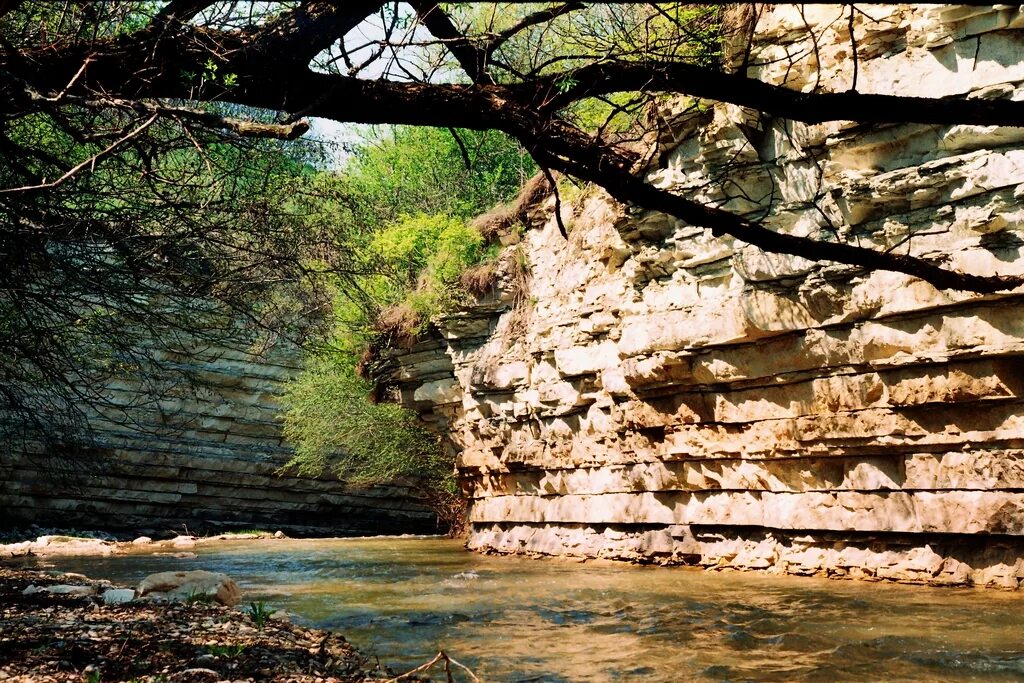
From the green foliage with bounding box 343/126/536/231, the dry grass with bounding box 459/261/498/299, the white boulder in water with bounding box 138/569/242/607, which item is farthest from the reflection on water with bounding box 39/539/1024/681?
the green foliage with bounding box 343/126/536/231

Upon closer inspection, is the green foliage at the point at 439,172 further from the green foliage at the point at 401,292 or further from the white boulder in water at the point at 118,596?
the white boulder in water at the point at 118,596

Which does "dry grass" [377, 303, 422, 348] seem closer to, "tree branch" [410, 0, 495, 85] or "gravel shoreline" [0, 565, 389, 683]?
"gravel shoreline" [0, 565, 389, 683]

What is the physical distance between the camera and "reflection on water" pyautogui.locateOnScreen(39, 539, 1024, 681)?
6457 millimetres

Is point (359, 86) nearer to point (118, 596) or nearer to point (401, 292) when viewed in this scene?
point (118, 596)

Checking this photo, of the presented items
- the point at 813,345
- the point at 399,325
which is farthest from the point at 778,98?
the point at 399,325

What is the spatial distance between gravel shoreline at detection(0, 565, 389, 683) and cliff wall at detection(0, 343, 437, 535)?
1709 centimetres

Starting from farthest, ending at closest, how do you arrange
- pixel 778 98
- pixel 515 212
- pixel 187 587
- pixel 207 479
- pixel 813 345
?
pixel 207 479 → pixel 515 212 → pixel 813 345 → pixel 187 587 → pixel 778 98

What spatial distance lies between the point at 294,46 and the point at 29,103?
1259 mm

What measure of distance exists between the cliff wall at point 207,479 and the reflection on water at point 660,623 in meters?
11.5

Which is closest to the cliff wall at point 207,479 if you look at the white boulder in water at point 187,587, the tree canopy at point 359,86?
the white boulder in water at point 187,587

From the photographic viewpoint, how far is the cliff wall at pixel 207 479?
80.2 feet

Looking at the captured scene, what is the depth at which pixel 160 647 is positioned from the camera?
557 cm

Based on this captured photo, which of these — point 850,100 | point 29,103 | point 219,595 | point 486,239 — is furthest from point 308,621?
point 486,239

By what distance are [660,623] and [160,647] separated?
4.51 metres
